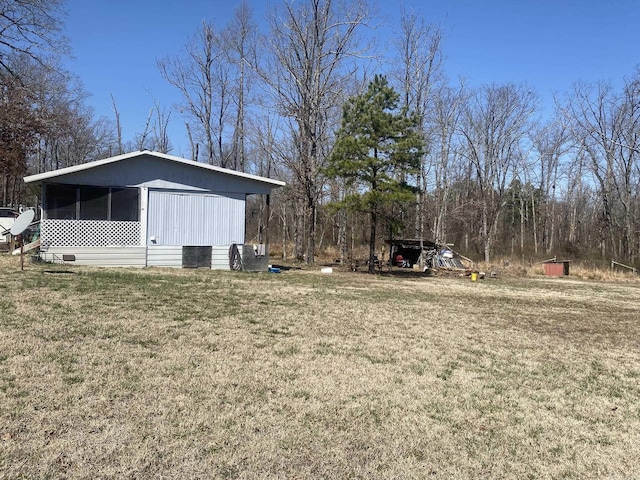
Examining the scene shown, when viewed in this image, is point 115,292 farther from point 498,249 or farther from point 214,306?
point 498,249

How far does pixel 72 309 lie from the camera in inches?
250

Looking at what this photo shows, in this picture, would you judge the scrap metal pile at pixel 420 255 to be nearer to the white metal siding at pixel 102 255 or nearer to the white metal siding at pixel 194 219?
the white metal siding at pixel 194 219

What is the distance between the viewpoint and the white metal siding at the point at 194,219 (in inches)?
543

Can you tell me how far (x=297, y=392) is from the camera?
4008mm

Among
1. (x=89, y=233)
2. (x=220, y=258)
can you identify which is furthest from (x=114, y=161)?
(x=220, y=258)

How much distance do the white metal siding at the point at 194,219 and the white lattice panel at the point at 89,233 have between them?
513mm

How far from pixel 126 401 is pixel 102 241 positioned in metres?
10.6

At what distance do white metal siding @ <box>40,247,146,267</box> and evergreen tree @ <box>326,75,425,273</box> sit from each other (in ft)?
20.5

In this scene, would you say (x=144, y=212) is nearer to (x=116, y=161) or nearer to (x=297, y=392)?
(x=116, y=161)

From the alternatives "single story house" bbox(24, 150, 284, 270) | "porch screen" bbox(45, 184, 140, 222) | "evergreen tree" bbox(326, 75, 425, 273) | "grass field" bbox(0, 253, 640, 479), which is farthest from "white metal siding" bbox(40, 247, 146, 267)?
"evergreen tree" bbox(326, 75, 425, 273)

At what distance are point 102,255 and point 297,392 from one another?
10.7 m

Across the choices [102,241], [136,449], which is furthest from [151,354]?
[102,241]

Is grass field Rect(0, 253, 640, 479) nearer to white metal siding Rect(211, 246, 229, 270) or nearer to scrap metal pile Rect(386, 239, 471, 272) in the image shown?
white metal siding Rect(211, 246, 229, 270)

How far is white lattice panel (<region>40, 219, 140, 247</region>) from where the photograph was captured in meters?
12.5
